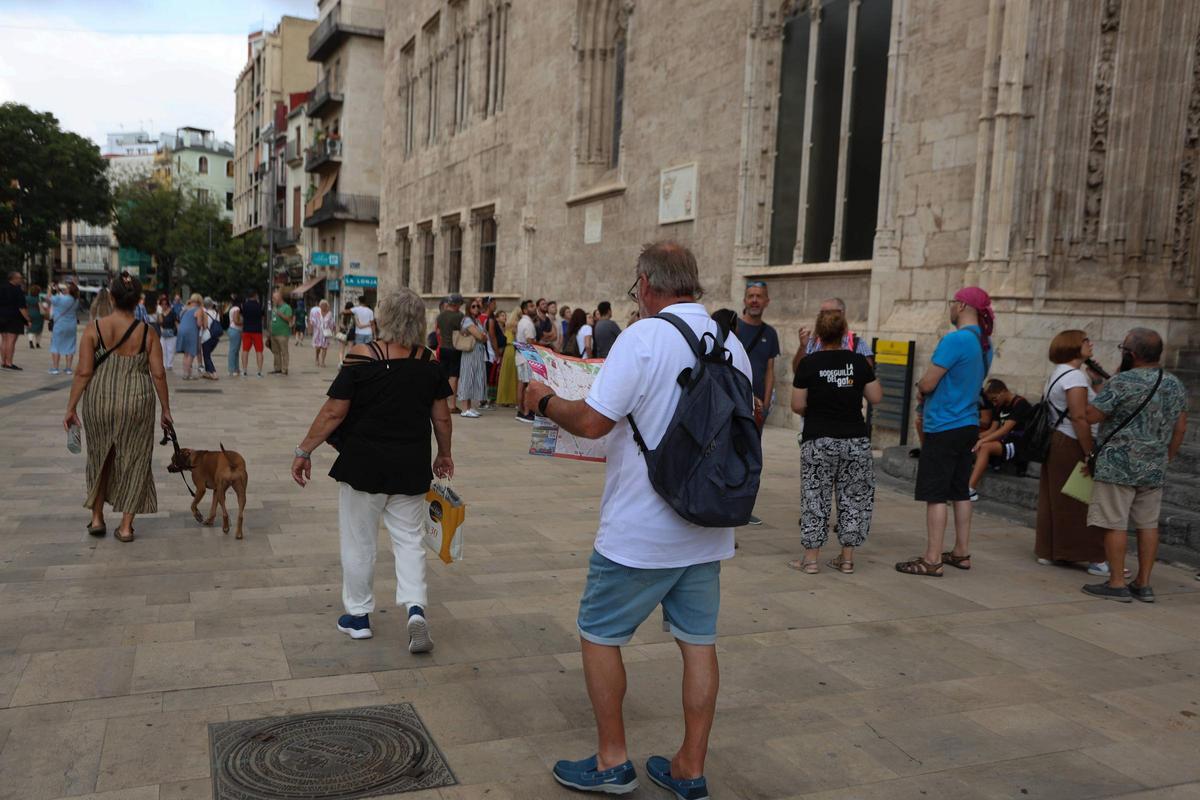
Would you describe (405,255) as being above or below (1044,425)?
above

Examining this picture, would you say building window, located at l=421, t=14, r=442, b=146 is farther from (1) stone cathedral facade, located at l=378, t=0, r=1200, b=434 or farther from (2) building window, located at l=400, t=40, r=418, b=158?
(1) stone cathedral facade, located at l=378, t=0, r=1200, b=434

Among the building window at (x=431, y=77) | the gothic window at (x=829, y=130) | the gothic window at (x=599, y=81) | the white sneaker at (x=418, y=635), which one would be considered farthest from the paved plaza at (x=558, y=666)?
the building window at (x=431, y=77)

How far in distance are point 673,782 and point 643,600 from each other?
25.0 inches

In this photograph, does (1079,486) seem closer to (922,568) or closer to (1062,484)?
(1062,484)

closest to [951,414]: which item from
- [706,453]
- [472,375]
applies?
[706,453]

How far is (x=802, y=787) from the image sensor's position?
331 cm

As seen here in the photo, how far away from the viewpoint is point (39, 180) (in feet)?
170

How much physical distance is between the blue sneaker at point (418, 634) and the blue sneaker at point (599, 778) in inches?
55.7

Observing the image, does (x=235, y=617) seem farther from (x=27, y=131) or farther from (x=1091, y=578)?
(x=27, y=131)

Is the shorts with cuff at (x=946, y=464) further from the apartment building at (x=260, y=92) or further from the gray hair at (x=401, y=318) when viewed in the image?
the apartment building at (x=260, y=92)

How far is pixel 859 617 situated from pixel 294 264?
58695 millimetres

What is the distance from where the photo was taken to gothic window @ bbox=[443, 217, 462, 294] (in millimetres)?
29047

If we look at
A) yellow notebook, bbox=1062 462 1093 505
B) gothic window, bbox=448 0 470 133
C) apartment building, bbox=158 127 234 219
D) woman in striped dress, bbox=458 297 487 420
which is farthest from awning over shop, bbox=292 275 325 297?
apartment building, bbox=158 127 234 219

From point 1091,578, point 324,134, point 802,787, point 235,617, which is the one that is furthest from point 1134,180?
point 324,134
